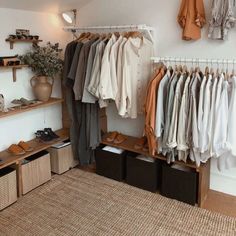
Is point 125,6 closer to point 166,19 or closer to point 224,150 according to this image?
point 166,19

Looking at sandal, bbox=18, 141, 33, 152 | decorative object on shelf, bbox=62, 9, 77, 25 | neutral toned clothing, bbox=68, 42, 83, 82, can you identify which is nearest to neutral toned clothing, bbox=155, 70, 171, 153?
neutral toned clothing, bbox=68, 42, 83, 82

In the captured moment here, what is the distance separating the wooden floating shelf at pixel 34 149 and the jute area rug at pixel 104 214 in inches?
16.7

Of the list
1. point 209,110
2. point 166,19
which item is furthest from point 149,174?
point 166,19

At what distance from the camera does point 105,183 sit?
3271mm

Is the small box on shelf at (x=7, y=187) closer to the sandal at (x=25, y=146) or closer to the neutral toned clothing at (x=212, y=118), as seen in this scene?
the sandal at (x=25, y=146)

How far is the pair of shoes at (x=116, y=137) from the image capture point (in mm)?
3354

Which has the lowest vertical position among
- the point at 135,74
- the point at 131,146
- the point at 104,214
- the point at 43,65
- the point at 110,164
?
the point at 104,214

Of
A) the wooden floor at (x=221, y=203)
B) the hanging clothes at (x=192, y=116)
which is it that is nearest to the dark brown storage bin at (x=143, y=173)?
the hanging clothes at (x=192, y=116)

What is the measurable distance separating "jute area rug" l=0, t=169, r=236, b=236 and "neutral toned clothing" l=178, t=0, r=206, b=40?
1.66m

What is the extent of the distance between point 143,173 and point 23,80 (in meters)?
1.69

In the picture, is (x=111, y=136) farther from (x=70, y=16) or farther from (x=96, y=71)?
(x=70, y=16)

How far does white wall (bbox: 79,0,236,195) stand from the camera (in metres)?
2.79

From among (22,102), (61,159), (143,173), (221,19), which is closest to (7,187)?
(61,159)

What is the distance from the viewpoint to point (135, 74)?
293 cm
